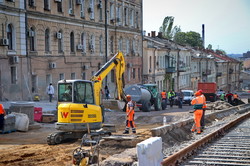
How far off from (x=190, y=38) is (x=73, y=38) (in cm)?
7613

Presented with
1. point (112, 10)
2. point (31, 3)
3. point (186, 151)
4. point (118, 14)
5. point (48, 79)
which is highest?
point (112, 10)

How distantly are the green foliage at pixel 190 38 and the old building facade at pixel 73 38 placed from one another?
57882 millimetres

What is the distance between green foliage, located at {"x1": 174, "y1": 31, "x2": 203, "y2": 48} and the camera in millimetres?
106613

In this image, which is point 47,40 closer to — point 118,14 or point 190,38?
point 118,14

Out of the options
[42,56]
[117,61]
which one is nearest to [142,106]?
[42,56]

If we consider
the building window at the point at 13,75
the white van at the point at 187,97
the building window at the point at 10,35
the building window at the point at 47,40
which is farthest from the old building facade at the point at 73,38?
the white van at the point at 187,97

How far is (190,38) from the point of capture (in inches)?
4279

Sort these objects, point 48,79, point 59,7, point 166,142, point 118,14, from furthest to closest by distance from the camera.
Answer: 1. point 118,14
2. point 59,7
3. point 48,79
4. point 166,142

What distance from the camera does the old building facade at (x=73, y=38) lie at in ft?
98.7

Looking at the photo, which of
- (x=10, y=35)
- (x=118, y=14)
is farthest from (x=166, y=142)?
(x=118, y=14)

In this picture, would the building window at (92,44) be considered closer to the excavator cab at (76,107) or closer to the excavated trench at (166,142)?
the excavated trench at (166,142)

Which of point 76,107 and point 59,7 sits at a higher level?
point 59,7

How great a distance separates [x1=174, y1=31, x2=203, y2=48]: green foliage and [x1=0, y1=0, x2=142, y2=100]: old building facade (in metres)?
57.9

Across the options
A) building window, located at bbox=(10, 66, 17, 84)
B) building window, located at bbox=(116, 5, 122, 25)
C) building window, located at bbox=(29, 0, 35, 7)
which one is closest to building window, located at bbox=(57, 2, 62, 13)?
building window, located at bbox=(29, 0, 35, 7)
